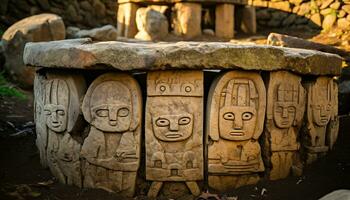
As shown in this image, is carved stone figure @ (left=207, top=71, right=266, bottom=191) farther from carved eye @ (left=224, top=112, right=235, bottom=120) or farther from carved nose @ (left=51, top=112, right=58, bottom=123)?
carved nose @ (left=51, top=112, right=58, bottom=123)

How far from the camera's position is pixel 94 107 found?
3348 mm

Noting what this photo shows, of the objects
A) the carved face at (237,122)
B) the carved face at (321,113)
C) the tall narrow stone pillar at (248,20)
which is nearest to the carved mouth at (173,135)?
the carved face at (237,122)

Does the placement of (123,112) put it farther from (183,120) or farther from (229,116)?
(229,116)

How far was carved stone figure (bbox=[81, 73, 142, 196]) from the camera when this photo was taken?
330 cm

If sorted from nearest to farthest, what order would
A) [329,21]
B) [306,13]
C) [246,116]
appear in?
[246,116] → [329,21] → [306,13]

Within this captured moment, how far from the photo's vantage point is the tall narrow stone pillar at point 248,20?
9258mm

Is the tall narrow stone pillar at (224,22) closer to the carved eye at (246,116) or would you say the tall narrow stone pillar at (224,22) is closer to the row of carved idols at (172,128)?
the row of carved idols at (172,128)

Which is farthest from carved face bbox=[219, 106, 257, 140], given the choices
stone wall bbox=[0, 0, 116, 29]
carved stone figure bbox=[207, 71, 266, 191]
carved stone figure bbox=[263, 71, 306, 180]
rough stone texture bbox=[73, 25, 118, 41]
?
stone wall bbox=[0, 0, 116, 29]

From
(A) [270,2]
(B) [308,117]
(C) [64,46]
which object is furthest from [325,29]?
(C) [64,46]

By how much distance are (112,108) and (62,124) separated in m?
0.52

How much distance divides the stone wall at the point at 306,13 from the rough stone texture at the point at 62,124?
7.40 meters

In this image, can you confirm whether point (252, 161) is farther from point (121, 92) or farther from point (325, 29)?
point (325, 29)

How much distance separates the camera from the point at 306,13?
1003 centimetres

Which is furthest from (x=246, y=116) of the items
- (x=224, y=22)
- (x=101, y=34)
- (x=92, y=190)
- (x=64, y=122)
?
(x=224, y=22)
